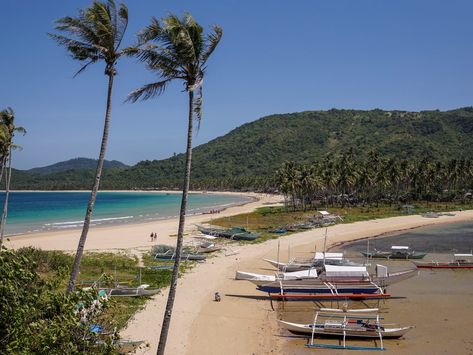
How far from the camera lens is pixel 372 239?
56.5 m

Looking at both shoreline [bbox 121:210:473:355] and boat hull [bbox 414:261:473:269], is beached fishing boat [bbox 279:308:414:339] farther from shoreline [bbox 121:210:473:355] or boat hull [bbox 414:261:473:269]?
boat hull [bbox 414:261:473:269]

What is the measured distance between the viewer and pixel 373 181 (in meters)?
89.7

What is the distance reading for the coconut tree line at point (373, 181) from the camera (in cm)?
8731

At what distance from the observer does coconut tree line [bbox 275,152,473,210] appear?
8731 cm

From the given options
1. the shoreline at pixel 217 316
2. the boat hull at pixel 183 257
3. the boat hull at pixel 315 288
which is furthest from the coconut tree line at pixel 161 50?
the boat hull at pixel 183 257

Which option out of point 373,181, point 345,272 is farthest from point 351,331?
point 373,181

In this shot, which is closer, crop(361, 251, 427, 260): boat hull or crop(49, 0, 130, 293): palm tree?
crop(49, 0, 130, 293): palm tree

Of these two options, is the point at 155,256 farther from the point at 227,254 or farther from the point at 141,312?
the point at 141,312

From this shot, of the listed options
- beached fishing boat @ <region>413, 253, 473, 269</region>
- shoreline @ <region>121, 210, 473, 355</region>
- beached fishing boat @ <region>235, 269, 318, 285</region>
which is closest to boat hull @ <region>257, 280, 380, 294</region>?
beached fishing boat @ <region>235, 269, 318, 285</region>

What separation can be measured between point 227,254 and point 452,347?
993 inches

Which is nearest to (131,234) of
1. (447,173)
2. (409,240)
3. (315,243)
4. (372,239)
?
(315,243)

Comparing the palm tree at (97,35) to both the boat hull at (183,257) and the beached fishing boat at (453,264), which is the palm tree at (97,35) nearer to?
the boat hull at (183,257)

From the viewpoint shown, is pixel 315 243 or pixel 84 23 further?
pixel 315 243

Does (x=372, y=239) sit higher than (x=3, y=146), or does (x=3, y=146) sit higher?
(x=3, y=146)
